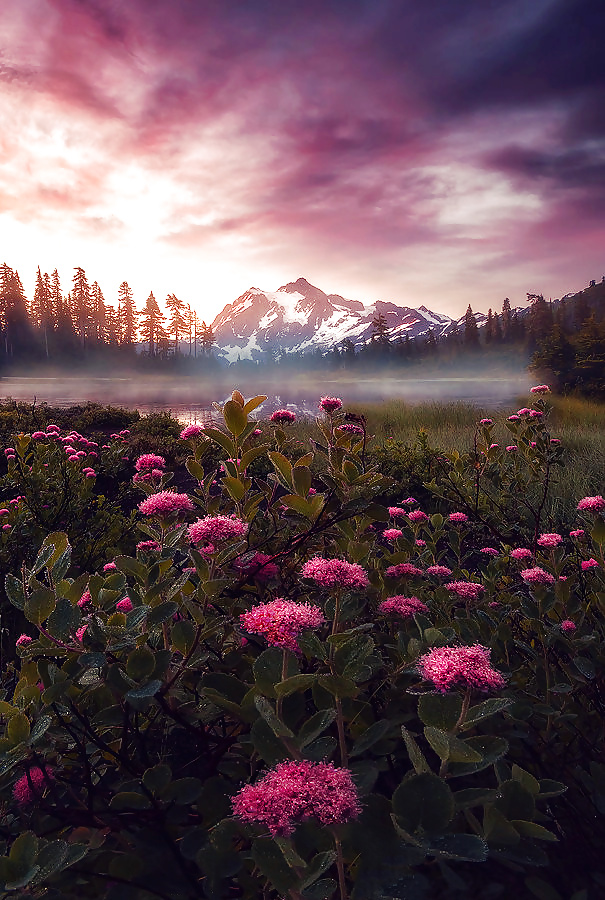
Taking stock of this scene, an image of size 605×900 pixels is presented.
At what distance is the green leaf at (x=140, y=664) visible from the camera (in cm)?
93

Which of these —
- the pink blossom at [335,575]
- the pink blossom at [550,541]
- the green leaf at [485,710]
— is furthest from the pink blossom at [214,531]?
the pink blossom at [550,541]

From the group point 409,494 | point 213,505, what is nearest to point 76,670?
point 213,505

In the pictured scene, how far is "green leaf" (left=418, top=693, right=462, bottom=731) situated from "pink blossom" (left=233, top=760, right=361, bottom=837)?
0.19 metres

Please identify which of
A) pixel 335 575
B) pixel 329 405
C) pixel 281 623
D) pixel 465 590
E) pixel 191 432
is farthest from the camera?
pixel 191 432

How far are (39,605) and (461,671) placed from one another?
878 mm

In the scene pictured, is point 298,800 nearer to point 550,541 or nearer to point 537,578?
point 537,578

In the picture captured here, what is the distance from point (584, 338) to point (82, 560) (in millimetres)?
24595

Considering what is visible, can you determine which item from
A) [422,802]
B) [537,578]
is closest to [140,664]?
[422,802]

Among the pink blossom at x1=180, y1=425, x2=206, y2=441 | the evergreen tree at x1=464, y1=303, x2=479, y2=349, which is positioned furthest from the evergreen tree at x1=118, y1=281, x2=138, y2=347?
the pink blossom at x1=180, y1=425, x2=206, y2=441

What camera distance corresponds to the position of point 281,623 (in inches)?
36.5

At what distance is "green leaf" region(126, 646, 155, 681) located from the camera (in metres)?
0.93

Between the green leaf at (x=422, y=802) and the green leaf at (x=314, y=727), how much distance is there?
0.15 metres

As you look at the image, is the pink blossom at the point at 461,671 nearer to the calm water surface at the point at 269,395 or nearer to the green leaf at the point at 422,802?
the green leaf at the point at 422,802

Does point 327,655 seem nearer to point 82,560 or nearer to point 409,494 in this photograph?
point 82,560
